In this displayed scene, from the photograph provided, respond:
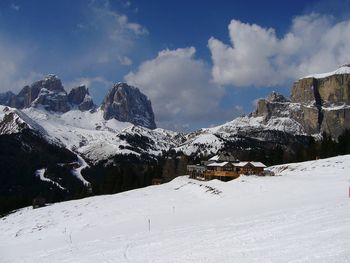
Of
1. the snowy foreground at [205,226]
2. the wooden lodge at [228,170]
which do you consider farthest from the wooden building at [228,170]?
the snowy foreground at [205,226]

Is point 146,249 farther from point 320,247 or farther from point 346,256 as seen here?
point 346,256

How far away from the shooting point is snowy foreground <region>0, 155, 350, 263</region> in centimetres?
2131

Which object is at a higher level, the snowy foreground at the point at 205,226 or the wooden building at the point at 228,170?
the wooden building at the point at 228,170

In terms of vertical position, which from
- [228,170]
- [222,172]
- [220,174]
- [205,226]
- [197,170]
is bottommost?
[205,226]

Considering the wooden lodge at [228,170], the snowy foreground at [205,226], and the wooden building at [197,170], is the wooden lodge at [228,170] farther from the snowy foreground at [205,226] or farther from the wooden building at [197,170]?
the snowy foreground at [205,226]

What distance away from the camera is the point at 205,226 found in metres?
33.3

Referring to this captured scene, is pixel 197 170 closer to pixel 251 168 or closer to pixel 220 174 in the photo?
pixel 220 174

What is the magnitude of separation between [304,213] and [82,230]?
2856 cm

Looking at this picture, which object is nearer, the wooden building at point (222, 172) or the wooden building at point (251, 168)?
the wooden building at point (251, 168)

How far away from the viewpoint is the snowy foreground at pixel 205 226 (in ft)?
69.9

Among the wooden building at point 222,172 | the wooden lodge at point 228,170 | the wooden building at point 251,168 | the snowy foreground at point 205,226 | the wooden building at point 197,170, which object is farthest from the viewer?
the wooden building at point 197,170

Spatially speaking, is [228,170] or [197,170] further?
[197,170]

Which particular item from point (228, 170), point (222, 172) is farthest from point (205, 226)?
point (228, 170)

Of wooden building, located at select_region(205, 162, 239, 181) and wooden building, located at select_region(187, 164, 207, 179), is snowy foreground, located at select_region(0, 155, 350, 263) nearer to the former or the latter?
wooden building, located at select_region(205, 162, 239, 181)
